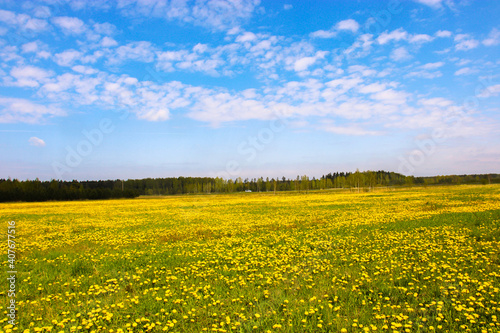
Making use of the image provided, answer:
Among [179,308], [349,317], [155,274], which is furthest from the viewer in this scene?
[155,274]

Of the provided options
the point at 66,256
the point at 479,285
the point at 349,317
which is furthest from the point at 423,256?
the point at 66,256

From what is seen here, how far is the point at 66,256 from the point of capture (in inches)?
488

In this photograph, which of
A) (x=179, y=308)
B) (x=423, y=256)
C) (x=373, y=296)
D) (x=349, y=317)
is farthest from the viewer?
(x=423, y=256)

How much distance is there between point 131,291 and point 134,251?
5.19 meters

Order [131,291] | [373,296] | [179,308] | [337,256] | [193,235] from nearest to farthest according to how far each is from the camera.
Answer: [179,308], [373,296], [131,291], [337,256], [193,235]

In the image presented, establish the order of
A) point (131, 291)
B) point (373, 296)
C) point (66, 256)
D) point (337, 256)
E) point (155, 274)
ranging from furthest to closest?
point (66, 256) < point (337, 256) < point (155, 274) < point (131, 291) < point (373, 296)

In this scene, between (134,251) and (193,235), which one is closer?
(134,251)

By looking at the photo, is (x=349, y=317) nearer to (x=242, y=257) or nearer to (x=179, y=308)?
(x=179, y=308)

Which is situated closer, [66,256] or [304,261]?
[304,261]

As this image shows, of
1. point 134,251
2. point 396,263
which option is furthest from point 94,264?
point 396,263

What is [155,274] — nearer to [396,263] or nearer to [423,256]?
[396,263]

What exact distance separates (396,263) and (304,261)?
3.18 m

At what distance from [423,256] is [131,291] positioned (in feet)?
33.2

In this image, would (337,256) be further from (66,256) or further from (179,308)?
(66,256)
